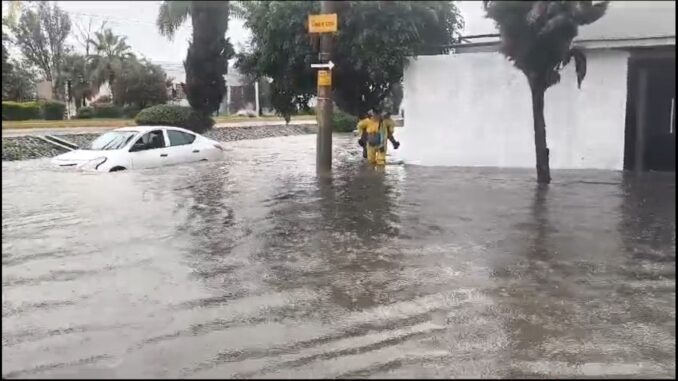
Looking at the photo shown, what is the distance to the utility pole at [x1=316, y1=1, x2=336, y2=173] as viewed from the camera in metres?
2.26

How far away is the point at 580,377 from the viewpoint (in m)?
2.82

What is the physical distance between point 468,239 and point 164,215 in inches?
64.6

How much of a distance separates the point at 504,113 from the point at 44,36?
173 cm

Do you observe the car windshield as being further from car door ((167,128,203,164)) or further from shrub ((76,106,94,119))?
shrub ((76,106,94,119))

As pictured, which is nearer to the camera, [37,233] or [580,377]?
[580,377]

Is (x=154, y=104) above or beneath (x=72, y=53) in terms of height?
beneath

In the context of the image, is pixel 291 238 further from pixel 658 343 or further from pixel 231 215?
pixel 658 343

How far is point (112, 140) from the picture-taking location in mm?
3695

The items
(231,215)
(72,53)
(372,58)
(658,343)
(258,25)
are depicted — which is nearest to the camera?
(258,25)

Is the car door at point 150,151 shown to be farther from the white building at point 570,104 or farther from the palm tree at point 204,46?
the white building at point 570,104

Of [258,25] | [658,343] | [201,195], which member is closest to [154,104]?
[258,25]

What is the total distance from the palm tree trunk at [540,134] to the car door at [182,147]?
145 centimetres

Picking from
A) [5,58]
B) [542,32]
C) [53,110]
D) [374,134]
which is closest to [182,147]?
[374,134]

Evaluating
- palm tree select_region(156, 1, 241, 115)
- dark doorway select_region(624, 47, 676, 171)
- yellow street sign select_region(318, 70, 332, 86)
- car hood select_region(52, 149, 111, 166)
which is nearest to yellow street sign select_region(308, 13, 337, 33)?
palm tree select_region(156, 1, 241, 115)
